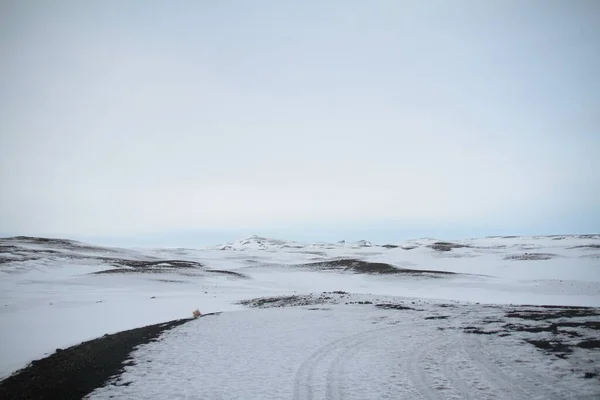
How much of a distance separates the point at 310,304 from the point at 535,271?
110 feet

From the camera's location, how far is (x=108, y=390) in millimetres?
10375

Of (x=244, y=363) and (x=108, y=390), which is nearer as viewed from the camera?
(x=108, y=390)

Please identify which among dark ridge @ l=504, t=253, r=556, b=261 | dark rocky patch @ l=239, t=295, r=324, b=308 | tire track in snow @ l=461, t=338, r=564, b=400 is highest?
dark ridge @ l=504, t=253, r=556, b=261

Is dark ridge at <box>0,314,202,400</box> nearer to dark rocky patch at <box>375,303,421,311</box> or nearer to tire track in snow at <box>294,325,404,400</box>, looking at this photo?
tire track in snow at <box>294,325,404,400</box>

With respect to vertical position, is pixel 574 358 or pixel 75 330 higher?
pixel 574 358

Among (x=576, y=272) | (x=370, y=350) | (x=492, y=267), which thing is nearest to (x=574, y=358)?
(x=370, y=350)

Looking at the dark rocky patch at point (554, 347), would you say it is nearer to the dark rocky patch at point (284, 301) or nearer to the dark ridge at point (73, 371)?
the dark ridge at point (73, 371)

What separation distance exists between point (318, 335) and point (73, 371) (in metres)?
9.53

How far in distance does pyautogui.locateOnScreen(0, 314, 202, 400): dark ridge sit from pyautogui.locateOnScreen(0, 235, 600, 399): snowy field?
0.59 m

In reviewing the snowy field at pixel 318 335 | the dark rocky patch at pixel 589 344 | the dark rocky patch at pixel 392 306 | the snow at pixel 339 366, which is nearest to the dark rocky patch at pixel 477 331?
the snowy field at pixel 318 335

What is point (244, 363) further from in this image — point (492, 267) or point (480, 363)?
point (492, 267)

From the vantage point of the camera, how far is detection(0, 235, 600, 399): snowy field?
10.5m

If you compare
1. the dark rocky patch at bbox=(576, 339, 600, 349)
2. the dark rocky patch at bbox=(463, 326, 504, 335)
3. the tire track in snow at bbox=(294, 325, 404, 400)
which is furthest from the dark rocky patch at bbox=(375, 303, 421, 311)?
the dark rocky patch at bbox=(576, 339, 600, 349)

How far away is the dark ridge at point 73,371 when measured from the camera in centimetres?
1036
